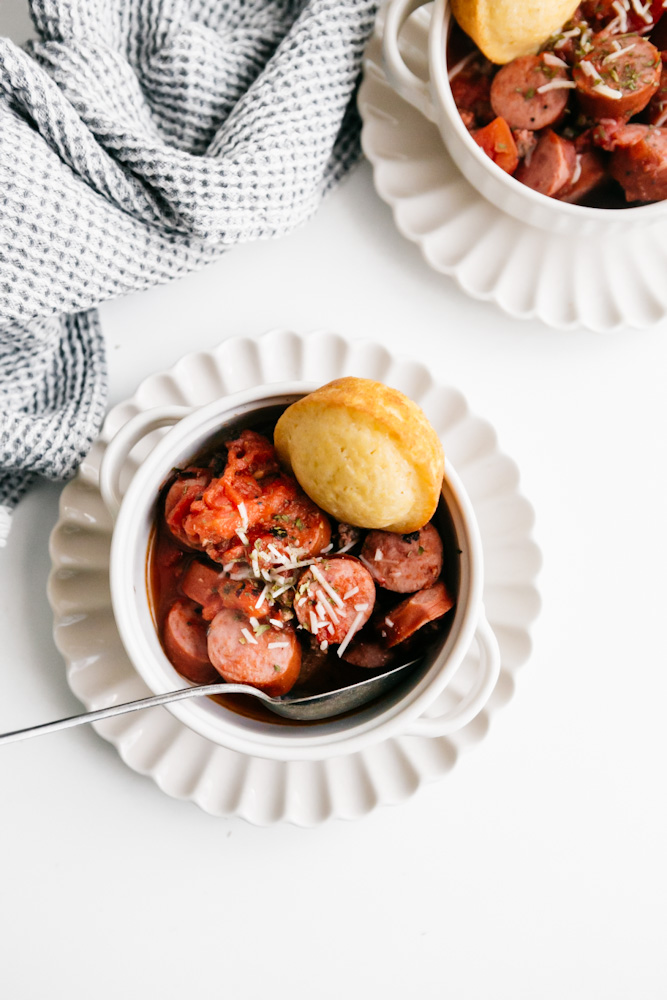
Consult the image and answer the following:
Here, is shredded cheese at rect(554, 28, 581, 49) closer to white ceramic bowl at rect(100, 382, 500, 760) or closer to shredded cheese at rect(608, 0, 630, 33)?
shredded cheese at rect(608, 0, 630, 33)

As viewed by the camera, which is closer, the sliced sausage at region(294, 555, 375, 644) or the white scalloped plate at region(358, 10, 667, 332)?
the sliced sausage at region(294, 555, 375, 644)

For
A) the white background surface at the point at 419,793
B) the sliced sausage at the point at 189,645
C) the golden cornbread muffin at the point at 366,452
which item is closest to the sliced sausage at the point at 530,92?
the white background surface at the point at 419,793

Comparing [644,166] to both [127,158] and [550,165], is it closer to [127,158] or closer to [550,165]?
[550,165]

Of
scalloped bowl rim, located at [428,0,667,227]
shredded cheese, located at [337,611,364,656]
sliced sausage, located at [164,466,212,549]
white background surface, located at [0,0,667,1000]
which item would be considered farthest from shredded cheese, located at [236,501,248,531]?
scalloped bowl rim, located at [428,0,667,227]

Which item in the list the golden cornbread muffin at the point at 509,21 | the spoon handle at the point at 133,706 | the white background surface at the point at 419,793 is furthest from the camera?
the white background surface at the point at 419,793

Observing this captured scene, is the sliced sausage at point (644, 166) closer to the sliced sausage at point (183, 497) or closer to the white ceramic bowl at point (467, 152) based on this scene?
the white ceramic bowl at point (467, 152)

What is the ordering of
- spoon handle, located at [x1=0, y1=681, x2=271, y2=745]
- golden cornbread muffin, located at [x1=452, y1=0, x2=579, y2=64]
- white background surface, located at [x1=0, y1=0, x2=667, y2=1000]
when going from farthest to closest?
white background surface, located at [x1=0, y1=0, x2=667, y2=1000] < golden cornbread muffin, located at [x1=452, y1=0, x2=579, y2=64] < spoon handle, located at [x1=0, y1=681, x2=271, y2=745]

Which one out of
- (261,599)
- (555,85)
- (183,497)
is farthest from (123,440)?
(555,85)
